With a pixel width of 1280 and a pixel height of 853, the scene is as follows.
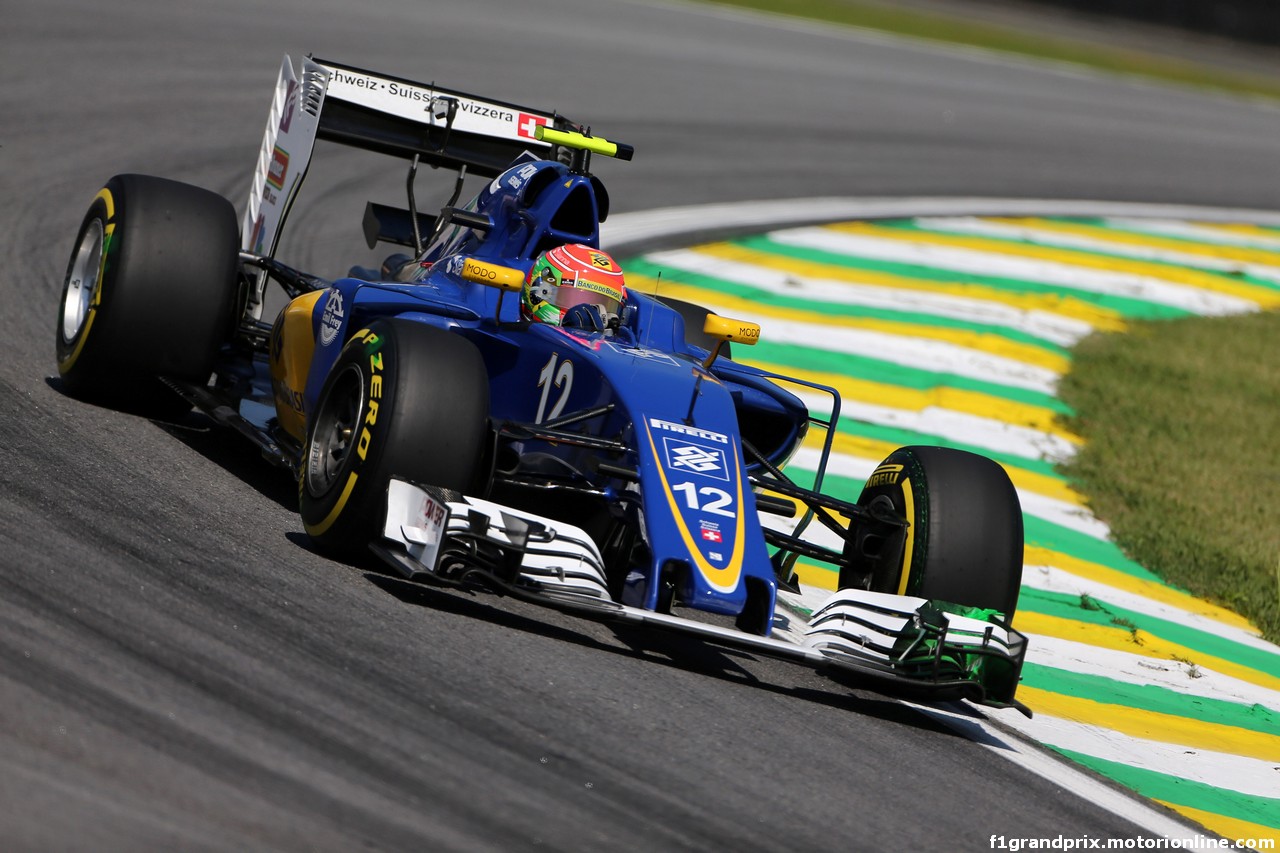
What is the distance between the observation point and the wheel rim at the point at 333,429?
247 inches

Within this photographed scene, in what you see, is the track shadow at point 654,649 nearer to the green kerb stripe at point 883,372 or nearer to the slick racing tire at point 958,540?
the slick racing tire at point 958,540

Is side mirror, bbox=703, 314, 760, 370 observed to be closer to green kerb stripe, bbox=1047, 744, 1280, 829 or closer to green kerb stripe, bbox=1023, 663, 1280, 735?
green kerb stripe, bbox=1023, 663, 1280, 735

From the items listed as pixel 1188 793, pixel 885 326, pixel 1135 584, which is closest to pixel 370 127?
pixel 885 326

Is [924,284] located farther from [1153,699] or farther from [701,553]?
[701,553]

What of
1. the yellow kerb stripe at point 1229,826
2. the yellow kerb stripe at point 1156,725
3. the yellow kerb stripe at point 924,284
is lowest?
the yellow kerb stripe at point 1229,826

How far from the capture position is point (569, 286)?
22.7 feet

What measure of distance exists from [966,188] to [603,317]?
10630 mm

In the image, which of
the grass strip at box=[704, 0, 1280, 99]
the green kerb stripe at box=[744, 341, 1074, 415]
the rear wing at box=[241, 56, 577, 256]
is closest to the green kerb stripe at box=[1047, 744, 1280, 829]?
the rear wing at box=[241, 56, 577, 256]

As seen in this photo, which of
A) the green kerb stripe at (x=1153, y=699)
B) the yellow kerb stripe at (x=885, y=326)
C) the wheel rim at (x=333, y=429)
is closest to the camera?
the wheel rim at (x=333, y=429)

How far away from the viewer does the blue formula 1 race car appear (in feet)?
19.0

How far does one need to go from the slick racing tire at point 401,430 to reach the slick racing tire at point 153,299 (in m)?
1.40

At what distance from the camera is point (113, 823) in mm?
3922

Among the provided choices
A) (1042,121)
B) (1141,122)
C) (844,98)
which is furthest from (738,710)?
(1141,122)

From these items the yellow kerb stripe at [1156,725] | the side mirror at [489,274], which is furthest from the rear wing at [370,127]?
the yellow kerb stripe at [1156,725]
